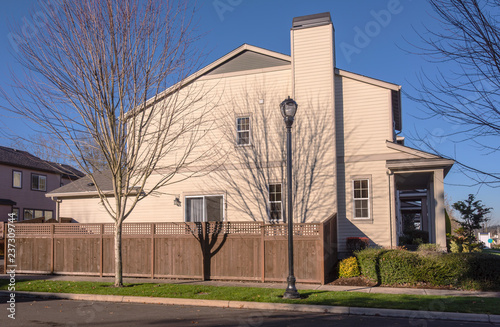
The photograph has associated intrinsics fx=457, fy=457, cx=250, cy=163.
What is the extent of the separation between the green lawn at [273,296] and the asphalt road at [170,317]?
75 centimetres

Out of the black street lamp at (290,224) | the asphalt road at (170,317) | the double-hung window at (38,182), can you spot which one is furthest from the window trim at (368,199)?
the double-hung window at (38,182)

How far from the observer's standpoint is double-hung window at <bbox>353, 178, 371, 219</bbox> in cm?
1684

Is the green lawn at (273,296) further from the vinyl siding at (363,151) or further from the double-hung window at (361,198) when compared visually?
the double-hung window at (361,198)

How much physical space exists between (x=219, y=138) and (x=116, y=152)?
6.17 metres

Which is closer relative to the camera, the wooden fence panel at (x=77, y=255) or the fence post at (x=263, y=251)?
the fence post at (x=263, y=251)

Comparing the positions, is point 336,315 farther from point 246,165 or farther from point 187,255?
point 246,165

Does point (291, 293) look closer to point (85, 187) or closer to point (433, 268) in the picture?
point (433, 268)

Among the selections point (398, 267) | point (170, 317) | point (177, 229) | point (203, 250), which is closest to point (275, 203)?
point (203, 250)

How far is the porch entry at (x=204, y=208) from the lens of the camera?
18.1 metres

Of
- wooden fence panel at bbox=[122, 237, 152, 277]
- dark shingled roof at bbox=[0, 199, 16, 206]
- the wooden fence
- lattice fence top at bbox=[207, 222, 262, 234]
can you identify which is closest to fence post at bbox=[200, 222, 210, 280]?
the wooden fence

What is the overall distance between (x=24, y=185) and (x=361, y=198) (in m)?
27.9

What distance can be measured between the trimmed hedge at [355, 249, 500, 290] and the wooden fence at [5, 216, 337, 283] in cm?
142

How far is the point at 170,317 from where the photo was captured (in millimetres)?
9164

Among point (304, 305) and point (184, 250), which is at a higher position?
point (184, 250)
